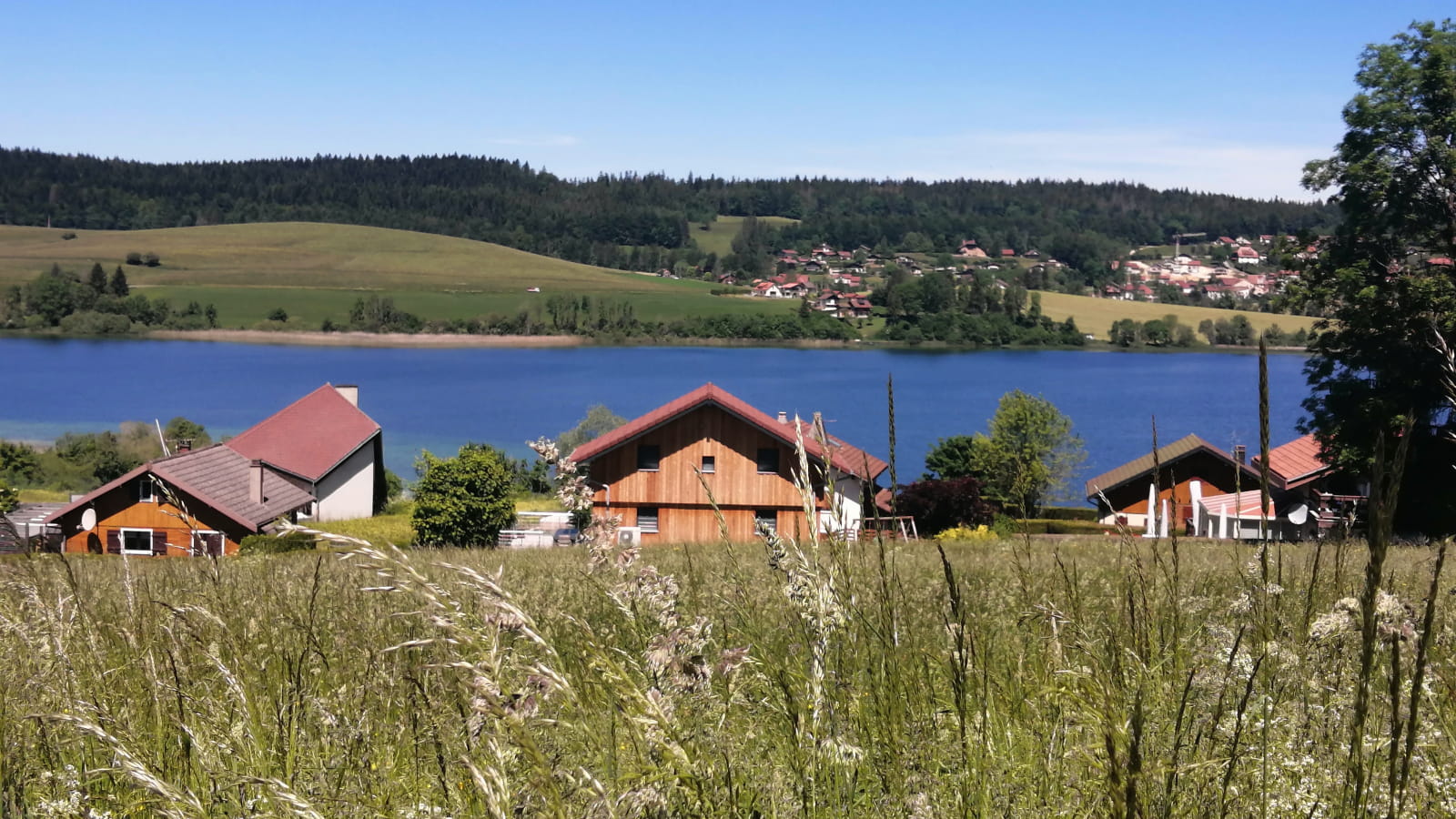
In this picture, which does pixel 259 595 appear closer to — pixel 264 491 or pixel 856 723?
pixel 856 723

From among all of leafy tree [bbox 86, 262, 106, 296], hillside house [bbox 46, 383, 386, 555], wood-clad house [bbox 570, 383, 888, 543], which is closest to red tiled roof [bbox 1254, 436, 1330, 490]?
wood-clad house [bbox 570, 383, 888, 543]

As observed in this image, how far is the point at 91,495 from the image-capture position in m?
32.3

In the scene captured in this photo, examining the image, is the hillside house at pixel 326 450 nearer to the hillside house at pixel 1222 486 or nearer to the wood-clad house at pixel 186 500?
the wood-clad house at pixel 186 500

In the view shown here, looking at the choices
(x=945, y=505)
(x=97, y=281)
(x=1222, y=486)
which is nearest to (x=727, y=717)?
(x=945, y=505)

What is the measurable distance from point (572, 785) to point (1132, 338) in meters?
183

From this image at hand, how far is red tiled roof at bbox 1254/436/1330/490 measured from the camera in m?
35.5

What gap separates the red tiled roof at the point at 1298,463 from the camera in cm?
3550

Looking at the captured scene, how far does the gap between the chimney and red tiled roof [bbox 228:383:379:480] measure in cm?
738

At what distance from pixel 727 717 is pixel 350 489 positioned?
4695 cm

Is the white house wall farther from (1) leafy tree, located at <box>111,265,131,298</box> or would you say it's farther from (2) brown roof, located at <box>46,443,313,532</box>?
(1) leafy tree, located at <box>111,265,131,298</box>

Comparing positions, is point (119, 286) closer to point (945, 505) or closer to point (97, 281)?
point (97, 281)

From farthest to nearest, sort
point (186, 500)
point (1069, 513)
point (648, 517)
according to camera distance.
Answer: point (1069, 513) → point (648, 517) → point (186, 500)

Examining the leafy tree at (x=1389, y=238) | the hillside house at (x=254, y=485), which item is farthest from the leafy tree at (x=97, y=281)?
the leafy tree at (x=1389, y=238)

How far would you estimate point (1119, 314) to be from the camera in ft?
618
